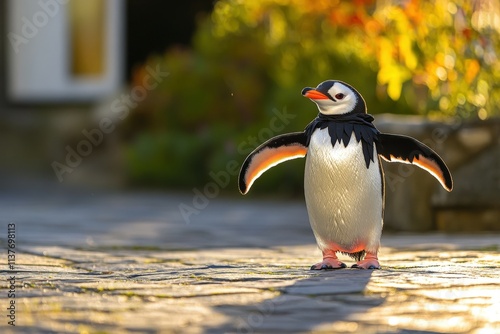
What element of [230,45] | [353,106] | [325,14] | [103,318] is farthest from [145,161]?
[103,318]

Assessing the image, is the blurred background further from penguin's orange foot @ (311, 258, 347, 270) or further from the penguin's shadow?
the penguin's shadow

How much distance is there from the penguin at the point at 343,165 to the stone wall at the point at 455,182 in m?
2.64

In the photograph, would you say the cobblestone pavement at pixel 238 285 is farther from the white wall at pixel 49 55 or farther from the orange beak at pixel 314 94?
the white wall at pixel 49 55

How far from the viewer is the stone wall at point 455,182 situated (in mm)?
7117

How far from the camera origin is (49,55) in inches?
590

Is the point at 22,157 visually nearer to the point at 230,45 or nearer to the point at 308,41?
the point at 230,45

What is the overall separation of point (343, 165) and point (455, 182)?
119 inches

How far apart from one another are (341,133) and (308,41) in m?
7.23

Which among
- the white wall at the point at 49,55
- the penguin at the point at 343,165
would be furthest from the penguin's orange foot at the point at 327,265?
the white wall at the point at 49,55

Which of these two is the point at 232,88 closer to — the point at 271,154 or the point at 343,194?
the point at 271,154

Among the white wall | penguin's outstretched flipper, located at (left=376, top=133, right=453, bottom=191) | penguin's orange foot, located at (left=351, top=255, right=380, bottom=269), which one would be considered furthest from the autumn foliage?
penguin's orange foot, located at (left=351, top=255, right=380, bottom=269)

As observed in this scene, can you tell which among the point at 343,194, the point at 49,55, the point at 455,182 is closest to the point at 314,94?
the point at 343,194

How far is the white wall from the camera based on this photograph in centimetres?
1483

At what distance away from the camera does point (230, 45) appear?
11.9 meters
